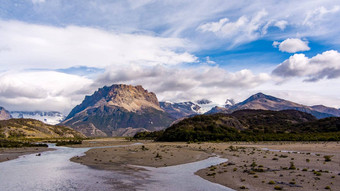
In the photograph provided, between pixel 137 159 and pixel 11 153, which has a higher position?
pixel 137 159

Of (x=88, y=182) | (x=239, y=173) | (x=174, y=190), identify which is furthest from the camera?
(x=239, y=173)

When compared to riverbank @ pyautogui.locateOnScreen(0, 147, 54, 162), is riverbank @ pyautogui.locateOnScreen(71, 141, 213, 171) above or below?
above

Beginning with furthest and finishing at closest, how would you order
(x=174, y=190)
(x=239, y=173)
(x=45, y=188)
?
(x=239, y=173)
(x=45, y=188)
(x=174, y=190)

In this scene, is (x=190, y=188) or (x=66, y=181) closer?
(x=190, y=188)

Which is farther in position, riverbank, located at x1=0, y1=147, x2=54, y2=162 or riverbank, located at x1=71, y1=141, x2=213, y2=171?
riverbank, located at x1=0, y1=147, x2=54, y2=162

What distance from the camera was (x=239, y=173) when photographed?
38.6 metres

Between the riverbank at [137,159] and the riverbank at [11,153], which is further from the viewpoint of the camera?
the riverbank at [11,153]

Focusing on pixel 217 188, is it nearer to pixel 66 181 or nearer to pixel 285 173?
pixel 285 173

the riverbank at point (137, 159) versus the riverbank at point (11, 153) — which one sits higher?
the riverbank at point (137, 159)

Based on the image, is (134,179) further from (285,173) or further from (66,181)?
(285,173)

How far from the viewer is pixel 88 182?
35.5m

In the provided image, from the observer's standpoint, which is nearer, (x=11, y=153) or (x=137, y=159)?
(x=137, y=159)

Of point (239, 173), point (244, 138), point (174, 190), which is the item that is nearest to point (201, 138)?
point (244, 138)

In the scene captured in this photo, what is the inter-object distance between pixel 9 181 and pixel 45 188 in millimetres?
8813
